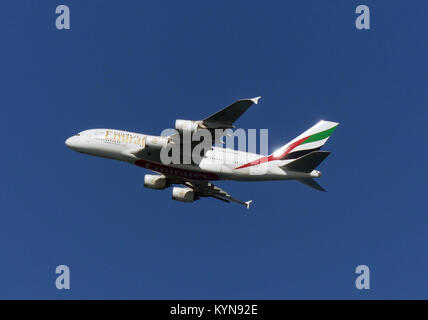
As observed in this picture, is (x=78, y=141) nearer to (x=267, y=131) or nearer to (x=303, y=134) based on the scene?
(x=267, y=131)

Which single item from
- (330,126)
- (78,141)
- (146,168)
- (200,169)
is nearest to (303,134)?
(330,126)

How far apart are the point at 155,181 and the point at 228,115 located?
13467 mm

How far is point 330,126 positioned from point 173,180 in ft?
50.7

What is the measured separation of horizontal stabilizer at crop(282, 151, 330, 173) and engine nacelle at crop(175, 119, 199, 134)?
948 centimetres

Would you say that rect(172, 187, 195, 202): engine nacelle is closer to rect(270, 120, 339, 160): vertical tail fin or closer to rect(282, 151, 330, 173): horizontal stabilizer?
rect(270, 120, 339, 160): vertical tail fin

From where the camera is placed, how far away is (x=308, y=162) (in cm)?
4938

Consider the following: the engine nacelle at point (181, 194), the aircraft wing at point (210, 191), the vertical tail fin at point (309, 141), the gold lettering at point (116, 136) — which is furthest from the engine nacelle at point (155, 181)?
the vertical tail fin at point (309, 141)

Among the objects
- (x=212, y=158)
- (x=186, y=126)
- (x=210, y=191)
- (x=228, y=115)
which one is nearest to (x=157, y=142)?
(x=186, y=126)

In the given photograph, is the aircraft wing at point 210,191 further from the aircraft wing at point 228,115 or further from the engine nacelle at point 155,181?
the aircraft wing at point 228,115

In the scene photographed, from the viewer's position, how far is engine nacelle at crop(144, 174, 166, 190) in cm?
5500

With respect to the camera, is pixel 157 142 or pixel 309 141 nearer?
pixel 157 142

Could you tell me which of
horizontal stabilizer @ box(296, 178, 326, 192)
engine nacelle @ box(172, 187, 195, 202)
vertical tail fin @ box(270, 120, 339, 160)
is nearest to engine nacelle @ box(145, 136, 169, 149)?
engine nacelle @ box(172, 187, 195, 202)

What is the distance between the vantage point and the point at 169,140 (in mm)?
49250

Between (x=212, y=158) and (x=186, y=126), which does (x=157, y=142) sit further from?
(x=212, y=158)
